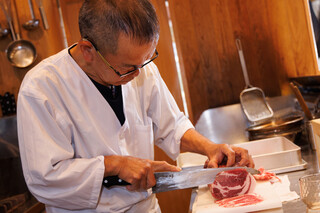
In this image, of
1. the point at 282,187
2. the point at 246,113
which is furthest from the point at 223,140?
the point at 282,187

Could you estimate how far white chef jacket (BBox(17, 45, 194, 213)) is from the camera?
4.80 feet

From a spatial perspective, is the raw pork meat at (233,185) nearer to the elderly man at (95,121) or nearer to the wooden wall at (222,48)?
the elderly man at (95,121)

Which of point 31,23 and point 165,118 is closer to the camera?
point 165,118

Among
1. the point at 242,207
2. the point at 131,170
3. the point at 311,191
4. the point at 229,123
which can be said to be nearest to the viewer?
the point at 311,191

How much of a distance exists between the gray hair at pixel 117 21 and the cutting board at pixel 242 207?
657mm

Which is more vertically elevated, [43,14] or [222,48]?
[43,14]

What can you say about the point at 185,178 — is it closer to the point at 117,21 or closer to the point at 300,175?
the point at 300,175

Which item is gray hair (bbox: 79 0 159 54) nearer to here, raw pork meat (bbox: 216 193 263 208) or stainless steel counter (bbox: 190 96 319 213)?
raw pork meat (bbox: 216 193 263 208)

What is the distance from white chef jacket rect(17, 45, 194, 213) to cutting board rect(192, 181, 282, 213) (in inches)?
9.9

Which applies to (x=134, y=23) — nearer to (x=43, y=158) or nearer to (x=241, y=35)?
(x=43, y=158)

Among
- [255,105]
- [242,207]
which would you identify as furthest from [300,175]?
[255,105]

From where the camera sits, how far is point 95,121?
1633 millimetres

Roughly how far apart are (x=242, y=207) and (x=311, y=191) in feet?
0.91

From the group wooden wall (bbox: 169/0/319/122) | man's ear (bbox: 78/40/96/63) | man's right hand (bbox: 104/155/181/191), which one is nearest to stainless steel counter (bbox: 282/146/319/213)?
man's right hand (bbox: 104/155/181/191)
